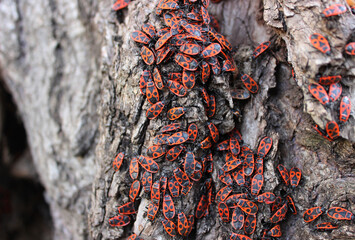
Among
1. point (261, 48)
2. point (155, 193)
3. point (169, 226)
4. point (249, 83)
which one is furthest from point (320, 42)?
point (169, 226)

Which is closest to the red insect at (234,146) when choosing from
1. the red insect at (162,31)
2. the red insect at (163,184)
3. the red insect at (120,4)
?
the red insect at (163,184)

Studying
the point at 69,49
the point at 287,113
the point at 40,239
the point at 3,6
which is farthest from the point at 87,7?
the point at 40,239

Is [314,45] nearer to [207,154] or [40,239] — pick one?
[207,154]

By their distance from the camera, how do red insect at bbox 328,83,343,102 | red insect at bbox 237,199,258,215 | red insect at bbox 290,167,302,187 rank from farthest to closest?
red insect at bbox 290,167,302,187, red insect at bbox 237,199,258,215, red insect at bbox 328,83,343,102

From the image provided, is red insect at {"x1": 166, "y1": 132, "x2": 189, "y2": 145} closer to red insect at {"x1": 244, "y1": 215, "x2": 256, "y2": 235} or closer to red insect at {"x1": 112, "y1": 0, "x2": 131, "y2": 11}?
red insect at {"x1": 244, "y1": 215, "x2": 256, "y2": 235}

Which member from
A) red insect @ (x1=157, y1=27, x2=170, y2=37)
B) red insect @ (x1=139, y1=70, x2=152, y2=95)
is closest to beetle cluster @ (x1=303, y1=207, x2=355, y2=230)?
red insect @ (x1=139, y1=70, x2=152, y2=95)
